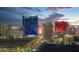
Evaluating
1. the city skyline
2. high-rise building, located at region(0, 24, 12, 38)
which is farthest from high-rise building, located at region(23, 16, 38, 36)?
high-rise building, located at region(0, 24, 12, 38)

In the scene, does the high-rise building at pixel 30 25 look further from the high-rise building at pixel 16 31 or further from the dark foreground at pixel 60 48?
the dark foreground at pixel 60 48

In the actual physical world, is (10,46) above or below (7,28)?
below

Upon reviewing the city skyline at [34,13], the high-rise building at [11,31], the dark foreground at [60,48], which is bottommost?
the dark foreground at [60,48]

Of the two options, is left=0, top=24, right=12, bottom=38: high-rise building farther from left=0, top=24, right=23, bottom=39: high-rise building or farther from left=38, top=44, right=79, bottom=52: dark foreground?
left=38, top=44, right=79, bottom=52: dark foreground

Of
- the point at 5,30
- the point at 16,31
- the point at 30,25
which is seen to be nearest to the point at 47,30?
the point at 30,25

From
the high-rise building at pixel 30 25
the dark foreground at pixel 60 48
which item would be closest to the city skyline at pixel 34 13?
the high-rise building at pixel 30 25
